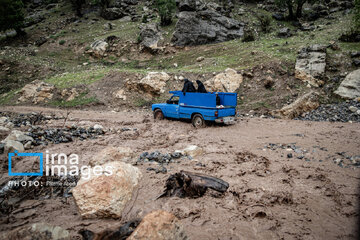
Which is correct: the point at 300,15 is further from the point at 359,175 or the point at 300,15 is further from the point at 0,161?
the point at 0,161

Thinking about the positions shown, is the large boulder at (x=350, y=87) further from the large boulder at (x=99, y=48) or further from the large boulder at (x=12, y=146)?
the large boulder at (x=99, y=48)

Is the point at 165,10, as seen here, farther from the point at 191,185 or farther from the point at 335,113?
the point at 191,185

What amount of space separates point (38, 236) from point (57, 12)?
158 feet

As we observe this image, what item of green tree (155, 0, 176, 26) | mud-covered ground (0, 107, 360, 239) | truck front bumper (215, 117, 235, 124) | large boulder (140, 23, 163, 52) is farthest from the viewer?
green tree (155, 0, 176, 26)

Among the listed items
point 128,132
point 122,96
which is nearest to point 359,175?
point 128,132

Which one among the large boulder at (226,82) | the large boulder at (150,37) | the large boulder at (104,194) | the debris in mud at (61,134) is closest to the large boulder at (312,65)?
the large boulder at (226,82)

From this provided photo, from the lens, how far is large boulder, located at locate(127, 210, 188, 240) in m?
2.36

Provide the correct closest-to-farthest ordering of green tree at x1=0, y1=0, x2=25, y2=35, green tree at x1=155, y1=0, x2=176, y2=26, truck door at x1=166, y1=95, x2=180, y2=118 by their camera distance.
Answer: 1. truck door at x1=166, y1=95, x2=180, y2=118
2. green tree at x1=155, y1=0, x2=176, y2=26
3. green tree at x1=0, y1=0, x2=25, y2=35

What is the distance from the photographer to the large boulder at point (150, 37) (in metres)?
23.4

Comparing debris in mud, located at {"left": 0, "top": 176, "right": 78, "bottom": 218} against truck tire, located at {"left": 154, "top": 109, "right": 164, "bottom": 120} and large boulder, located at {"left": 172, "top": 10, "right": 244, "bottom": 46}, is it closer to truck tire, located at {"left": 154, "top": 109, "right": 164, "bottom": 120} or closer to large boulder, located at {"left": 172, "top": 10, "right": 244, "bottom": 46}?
truck tire, located at {"left": 154, "top": 109, "right": 164, "bottom": 120}

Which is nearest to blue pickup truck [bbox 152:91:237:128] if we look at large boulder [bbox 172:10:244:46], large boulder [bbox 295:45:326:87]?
large boulder [bbox 295:45:326:87]

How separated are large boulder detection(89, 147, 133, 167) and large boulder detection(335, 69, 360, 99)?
39.8 ft

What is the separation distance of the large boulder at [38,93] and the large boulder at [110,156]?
45.1 ft

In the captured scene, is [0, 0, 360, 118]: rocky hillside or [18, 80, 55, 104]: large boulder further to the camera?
[18, 80, 55, 104]: large boulder
